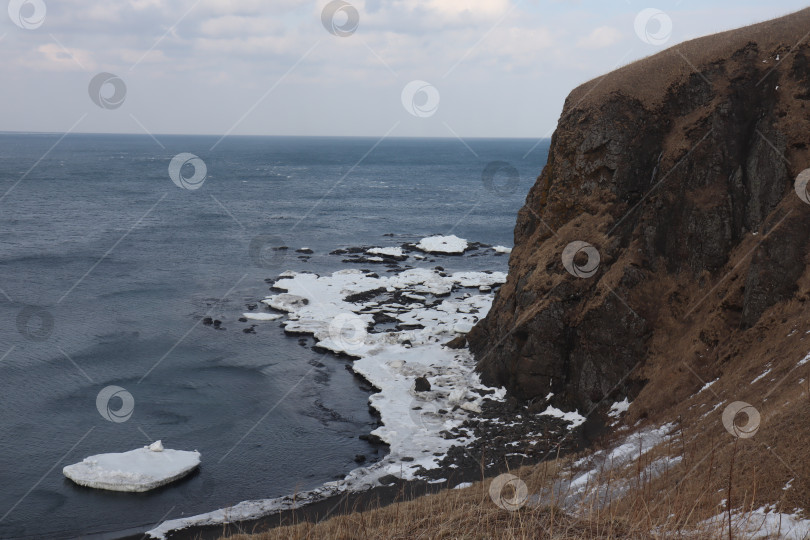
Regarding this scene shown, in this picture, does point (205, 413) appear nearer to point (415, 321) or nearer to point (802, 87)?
point (415, 321)

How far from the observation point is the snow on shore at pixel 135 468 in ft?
79.8

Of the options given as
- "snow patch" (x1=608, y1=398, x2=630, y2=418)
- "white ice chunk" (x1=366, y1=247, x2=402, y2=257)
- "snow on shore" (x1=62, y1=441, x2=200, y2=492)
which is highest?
"white ice chunk" (x1=366, y1=247, x2=402, y2=257)

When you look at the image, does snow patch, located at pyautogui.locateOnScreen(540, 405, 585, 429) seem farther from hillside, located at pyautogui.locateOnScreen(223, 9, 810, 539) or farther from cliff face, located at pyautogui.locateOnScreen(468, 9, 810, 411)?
cliff face, located at pyautogui.locateOnScreen(468, 9, 810, 411)

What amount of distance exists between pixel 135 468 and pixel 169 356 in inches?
500

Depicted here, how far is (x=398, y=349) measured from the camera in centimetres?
3747

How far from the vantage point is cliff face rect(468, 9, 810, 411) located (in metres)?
26.2

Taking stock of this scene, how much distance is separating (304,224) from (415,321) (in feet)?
142

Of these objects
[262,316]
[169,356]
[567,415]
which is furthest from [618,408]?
[262,316]

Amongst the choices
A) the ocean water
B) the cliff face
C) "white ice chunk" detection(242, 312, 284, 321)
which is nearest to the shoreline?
"white ice chunk" detection(242, 312, 284, 321)

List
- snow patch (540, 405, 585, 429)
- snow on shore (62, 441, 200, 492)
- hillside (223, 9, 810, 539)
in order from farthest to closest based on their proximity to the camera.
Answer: snow patch (540, 405, 585, 429)
snow on shore (62, 441, 200, 492)
hillside (223, 9, 810, 539)

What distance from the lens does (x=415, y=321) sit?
41906 millimetres

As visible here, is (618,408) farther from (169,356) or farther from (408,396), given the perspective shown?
(169,356)

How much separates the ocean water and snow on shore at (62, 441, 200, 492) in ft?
1.21

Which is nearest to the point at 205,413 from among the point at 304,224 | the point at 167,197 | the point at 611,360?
the point at 611,360
